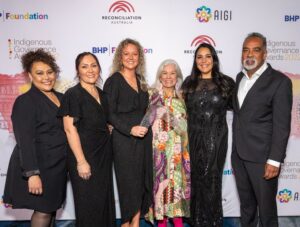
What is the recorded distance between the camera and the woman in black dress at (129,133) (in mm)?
2350

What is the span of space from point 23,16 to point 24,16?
0.04ft

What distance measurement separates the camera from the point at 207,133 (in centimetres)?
246

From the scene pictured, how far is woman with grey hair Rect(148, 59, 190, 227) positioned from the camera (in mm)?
2523

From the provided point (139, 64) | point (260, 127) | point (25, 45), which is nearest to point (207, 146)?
point (260, 127)

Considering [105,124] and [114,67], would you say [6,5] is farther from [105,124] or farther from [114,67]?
[105,124]

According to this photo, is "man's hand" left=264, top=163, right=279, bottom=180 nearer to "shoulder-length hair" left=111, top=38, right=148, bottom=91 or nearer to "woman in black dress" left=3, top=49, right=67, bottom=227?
"shoulder-length hair" left=111, top=38, right=148, bottom=91

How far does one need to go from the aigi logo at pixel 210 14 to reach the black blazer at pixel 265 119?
3.61 feet

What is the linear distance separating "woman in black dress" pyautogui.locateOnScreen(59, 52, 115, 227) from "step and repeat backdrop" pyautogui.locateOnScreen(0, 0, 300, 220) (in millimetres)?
1002

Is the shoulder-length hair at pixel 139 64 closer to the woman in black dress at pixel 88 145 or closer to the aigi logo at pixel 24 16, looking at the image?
the woman in black dress at pixel 88 145

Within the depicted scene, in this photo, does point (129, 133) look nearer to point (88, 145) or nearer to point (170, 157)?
point (88, 145)

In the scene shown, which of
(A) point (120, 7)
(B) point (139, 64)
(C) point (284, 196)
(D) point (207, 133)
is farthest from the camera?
(C) point (284, 196)

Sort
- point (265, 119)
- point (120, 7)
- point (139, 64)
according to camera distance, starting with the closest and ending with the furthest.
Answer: point (265, 119), point (139, 64), point (120, 7)

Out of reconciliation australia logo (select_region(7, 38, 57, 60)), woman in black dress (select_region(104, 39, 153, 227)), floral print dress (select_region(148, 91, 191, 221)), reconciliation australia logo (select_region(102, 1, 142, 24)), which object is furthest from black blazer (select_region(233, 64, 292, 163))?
reconciliation australia logo (select_region(7, 38, 57, 60))

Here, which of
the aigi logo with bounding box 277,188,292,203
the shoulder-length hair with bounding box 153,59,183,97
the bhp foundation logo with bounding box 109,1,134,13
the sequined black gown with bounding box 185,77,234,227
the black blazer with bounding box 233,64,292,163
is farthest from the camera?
the aigi logo with bounding box 277,188,292,203
